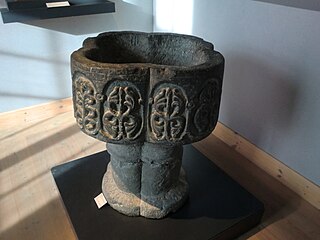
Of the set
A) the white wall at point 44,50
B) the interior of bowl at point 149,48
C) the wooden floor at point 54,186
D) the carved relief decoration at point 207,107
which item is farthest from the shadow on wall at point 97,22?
the carved relief decoration at point 207,107

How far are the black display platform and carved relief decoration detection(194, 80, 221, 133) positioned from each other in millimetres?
377

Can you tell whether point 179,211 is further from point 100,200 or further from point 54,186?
point 54,186

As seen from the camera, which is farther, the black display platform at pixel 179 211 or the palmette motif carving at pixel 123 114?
the black display platform at pixel 179 211

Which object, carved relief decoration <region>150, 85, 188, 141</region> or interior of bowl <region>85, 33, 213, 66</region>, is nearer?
carved relief decoration <region>150, 85, 188, 141</region>

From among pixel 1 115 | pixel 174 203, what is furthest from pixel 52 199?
pixel 1 115

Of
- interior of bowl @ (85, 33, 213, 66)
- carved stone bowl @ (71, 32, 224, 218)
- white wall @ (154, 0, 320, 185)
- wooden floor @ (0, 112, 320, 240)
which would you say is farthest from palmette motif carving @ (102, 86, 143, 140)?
white wall @ (154, 0, 320, 185)

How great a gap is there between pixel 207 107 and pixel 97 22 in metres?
1.17

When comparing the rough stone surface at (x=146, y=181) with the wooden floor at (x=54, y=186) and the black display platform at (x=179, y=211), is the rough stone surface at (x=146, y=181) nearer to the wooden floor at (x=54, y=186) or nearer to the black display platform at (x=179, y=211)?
the black display platform at (x=179, y=211)

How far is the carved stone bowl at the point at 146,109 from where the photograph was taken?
0.89 metres

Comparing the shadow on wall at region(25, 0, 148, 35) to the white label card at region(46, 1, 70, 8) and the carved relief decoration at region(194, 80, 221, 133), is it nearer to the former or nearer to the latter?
the white label card at region(46, 1, 70, 8)

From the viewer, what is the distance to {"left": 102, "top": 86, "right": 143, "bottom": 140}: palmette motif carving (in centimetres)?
89

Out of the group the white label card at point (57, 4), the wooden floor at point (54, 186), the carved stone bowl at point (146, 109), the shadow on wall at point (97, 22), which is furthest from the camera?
the shadow on wall at point (97, 22)

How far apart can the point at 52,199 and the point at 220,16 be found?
3.78 feet

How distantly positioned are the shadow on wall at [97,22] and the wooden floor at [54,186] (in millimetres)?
537
